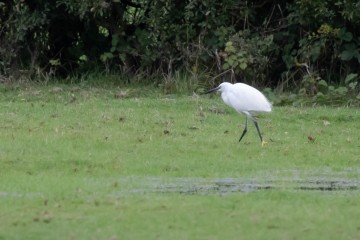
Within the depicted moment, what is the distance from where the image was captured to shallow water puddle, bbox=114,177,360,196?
30.3 ft

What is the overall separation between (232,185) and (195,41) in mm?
9505

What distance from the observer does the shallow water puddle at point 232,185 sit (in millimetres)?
9242

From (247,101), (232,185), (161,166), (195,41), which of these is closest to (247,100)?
(247,101)

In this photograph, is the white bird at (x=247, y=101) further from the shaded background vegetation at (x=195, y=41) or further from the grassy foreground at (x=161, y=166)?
the shaded background vegetation at (x=195, y=41)

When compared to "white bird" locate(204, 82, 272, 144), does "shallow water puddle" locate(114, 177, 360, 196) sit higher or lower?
lower

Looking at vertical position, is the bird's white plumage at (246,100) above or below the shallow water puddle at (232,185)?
above

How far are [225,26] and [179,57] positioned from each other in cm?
113

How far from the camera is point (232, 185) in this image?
9.58 meters

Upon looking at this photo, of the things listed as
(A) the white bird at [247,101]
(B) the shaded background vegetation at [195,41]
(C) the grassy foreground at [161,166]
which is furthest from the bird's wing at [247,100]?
(B) the shaded background vegetation at [195,41]

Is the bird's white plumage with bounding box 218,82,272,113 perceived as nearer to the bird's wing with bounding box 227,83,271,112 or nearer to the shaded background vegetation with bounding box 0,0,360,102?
the bird's wing with bounding box 227,83,271,112

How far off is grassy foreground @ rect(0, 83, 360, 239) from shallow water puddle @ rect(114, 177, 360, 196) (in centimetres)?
6

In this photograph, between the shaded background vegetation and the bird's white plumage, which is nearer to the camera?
the bird's white plumage

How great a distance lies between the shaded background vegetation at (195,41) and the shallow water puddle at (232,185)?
7052mm

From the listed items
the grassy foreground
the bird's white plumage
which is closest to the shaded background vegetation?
the grassy foreground
